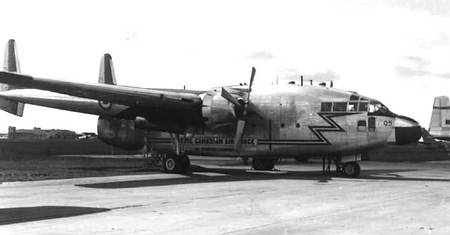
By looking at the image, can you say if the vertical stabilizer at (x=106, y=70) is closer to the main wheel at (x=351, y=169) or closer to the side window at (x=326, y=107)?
the side window at (x=326, y=107)

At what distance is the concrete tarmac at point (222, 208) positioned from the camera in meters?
9.21

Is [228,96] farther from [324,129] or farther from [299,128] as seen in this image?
[324,129]

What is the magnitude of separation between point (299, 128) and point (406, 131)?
4.32 m

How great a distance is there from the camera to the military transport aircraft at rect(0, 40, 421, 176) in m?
20.9

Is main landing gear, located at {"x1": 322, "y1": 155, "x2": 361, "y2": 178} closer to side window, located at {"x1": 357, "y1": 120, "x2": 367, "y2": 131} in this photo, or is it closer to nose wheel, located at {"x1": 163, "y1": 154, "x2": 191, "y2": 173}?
side window, located at {"x1": 357, "y1": 120, "x2": 367, "y2": 131}

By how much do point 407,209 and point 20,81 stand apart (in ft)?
42.3

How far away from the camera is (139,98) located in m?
21.0


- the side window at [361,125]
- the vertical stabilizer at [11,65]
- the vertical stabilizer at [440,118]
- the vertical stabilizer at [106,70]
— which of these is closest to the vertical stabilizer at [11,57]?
the vertical stabilizer at [11,65]

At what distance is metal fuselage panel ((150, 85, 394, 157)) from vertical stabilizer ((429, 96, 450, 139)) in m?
31.9

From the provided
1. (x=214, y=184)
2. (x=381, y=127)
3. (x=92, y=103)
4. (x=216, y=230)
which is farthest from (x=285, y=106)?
(x=216, y=230)

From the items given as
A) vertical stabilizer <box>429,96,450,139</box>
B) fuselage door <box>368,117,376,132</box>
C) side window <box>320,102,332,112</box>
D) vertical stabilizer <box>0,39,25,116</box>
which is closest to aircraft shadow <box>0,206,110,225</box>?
side window <box>320,102,332,112</box>

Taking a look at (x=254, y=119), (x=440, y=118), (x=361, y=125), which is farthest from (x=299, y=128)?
(x=440, y=118)

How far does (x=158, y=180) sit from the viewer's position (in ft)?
65.3

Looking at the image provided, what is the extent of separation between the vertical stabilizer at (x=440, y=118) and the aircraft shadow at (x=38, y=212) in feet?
147
